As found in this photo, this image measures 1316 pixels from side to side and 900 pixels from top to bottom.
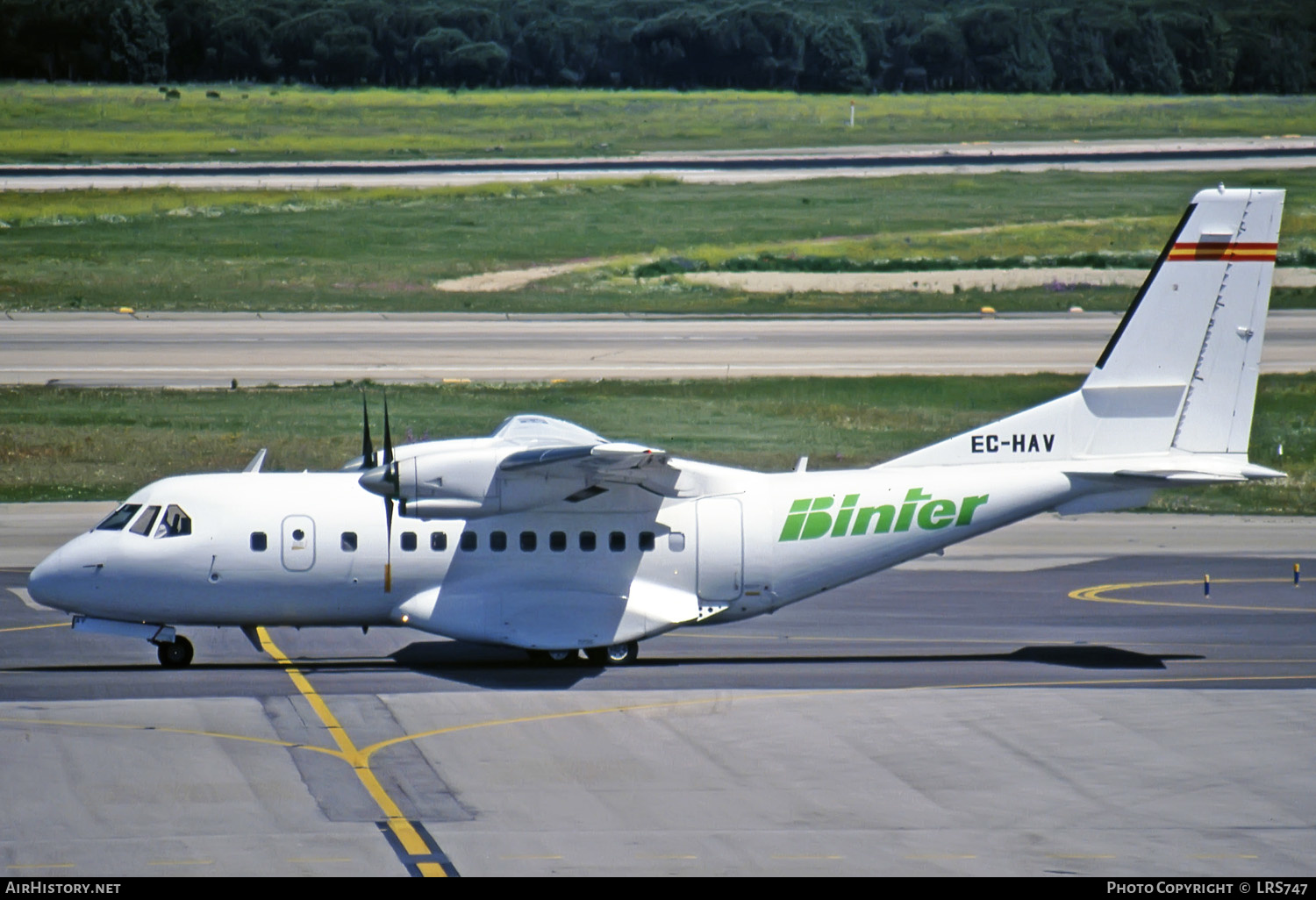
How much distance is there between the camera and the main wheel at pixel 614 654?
960 inches

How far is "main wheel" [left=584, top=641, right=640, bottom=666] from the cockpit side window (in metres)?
6.97

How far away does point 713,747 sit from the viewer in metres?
19.6

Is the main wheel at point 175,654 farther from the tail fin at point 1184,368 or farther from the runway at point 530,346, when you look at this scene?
the runway at point 530,346

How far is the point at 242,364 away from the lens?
177ft

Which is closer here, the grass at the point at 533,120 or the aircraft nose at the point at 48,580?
the aircraft nose at the point at 48,580

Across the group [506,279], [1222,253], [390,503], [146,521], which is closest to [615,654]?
[390,503]

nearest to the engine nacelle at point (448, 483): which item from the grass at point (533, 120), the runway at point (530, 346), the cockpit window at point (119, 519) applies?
the cockpit window at point (119, 519)

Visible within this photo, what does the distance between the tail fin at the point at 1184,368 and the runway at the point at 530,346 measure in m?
28.1

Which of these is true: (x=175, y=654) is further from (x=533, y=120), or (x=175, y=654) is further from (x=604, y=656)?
(x=533, y=120)

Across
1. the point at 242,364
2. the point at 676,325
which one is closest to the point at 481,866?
the point at 242,364

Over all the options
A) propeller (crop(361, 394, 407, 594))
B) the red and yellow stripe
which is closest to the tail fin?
the red and yellow stripe

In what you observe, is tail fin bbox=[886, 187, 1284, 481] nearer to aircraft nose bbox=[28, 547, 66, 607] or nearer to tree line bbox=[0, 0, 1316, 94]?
aircraft nose bbox=[28, 547, 66, 607]

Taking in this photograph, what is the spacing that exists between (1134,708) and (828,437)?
23461 millimetres
